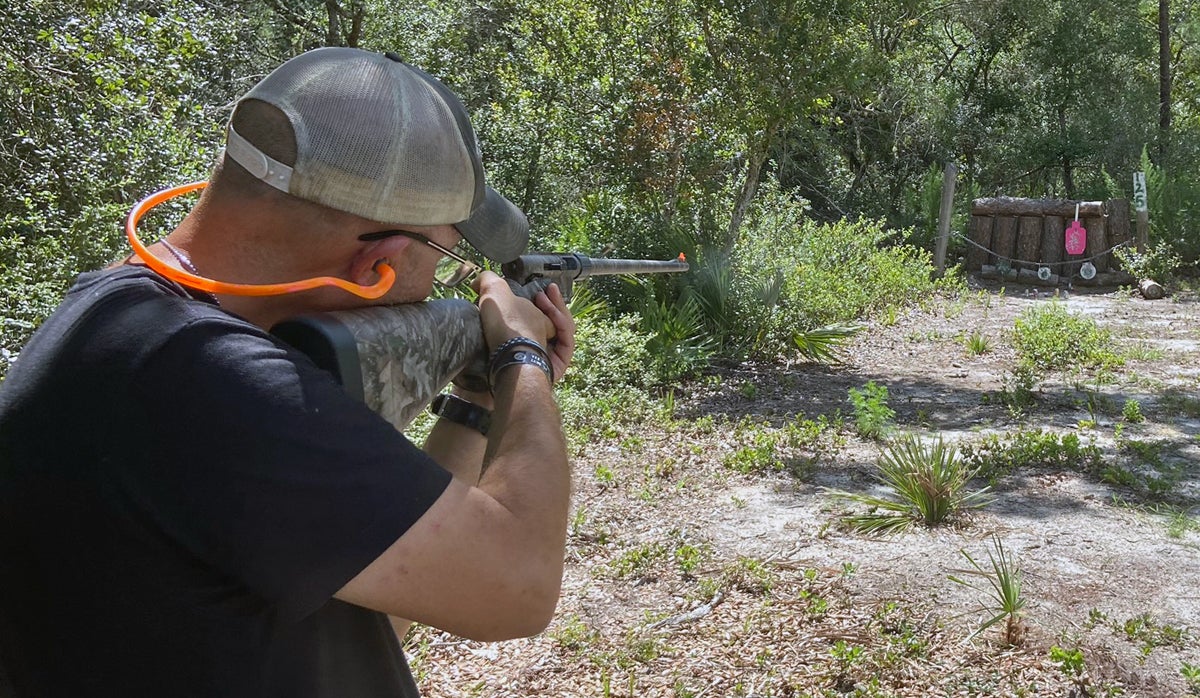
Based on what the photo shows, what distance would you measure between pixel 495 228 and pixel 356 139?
0.52 metres

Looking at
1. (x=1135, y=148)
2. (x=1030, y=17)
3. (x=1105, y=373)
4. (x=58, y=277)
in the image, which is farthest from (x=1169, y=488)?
(x=1030, y=17)

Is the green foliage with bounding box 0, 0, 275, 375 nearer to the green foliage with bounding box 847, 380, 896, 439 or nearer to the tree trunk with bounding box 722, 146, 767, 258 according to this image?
the green foliage with bounding box 847, 380, 896, 439

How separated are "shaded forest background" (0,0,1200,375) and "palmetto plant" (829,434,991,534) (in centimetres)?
373

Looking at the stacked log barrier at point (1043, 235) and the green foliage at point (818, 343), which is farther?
the stacked log barrier at point (1043, 235)

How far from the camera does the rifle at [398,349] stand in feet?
4.47

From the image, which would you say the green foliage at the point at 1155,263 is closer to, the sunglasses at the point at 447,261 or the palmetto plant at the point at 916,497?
the palmetto plant at the point at 916,497

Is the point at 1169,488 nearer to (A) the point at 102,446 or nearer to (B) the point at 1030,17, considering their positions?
(A) the point at 102,446

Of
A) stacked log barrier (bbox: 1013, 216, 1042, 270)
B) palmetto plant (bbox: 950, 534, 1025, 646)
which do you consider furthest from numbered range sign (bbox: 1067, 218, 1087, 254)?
palmetto plant (bbox: 950, 534, 1025, 646)

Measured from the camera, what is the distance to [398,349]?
1500 mm

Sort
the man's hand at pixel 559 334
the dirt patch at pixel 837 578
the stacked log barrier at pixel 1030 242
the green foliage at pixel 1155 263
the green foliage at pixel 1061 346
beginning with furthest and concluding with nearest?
the stacked log barrier at pixel 1030 242 → the green foliage at pixel 1155 263 → the green foliage at pixel 1061 346 → the dirt patch at pixel 837 578 → the man's hand at pixel 559 334

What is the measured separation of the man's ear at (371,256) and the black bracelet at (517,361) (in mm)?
259

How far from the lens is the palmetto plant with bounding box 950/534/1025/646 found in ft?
12.5

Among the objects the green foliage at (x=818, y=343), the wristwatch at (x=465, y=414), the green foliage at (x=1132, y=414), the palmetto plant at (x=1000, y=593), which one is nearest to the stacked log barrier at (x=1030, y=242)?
the green foliage at (x=818, y=343)

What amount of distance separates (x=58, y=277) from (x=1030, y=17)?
2181 centimetres
